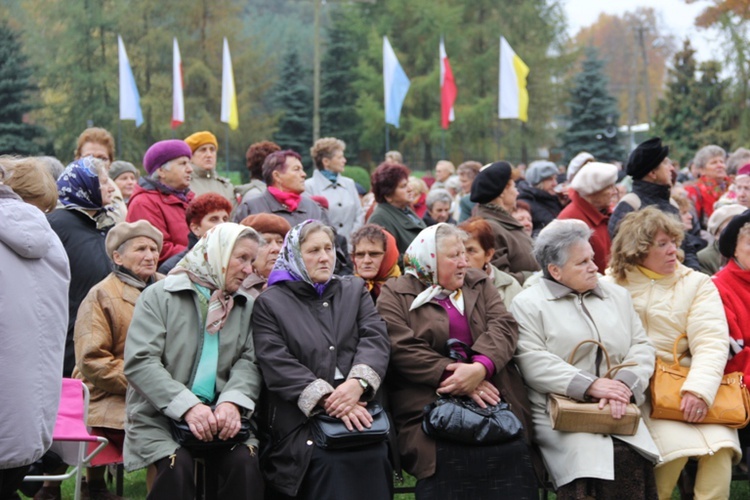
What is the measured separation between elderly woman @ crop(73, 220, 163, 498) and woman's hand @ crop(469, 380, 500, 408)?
1.86 m

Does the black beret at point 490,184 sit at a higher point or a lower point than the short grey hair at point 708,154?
lower

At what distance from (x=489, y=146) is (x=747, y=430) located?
3690cm

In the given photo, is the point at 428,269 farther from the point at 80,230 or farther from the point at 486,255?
the point at 80,230

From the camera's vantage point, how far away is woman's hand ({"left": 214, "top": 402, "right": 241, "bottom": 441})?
14.1ft

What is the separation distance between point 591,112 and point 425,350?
33.0 m

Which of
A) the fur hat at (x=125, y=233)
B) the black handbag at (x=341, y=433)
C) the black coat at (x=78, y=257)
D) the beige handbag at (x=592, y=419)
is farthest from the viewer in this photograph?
the black coat at (x=78, y=257)

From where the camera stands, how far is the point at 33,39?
4084 cm

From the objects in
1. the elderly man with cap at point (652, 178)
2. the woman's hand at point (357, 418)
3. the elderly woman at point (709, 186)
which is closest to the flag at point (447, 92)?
the elderly woman at point (709, 186)

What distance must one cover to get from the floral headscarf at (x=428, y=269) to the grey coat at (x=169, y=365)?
100 cm

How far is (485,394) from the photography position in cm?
478

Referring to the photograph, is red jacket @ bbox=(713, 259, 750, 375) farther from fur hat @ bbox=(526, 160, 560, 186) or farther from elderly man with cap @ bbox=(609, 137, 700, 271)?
fur hat @ bbox=(526, 160, 560, 186)

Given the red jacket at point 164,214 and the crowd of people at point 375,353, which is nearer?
the crowd of people at point 375,353

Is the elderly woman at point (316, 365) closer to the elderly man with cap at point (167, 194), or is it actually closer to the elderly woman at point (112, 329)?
the elderly woman at point (112, 329)

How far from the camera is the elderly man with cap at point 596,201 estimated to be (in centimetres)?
648
